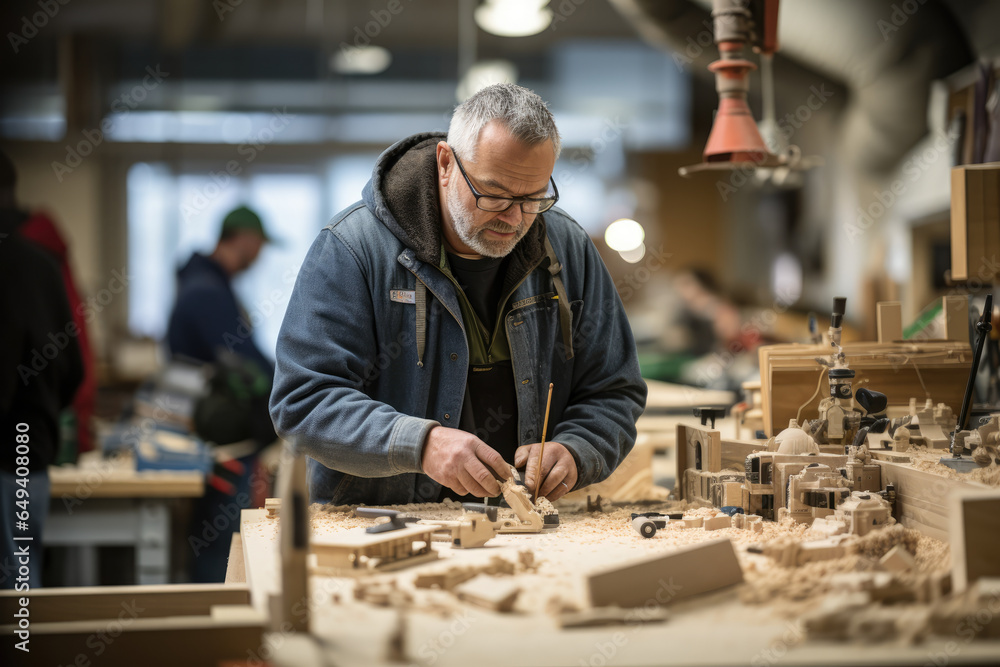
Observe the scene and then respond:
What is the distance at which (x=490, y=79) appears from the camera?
7.70 metres

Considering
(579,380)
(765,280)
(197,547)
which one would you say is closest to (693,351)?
(765,280)

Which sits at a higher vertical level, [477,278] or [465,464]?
[477,278]

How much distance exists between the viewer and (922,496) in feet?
5.92

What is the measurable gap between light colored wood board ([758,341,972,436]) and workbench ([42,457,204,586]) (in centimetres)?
268

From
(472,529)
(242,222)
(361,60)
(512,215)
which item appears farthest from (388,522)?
(361,60)

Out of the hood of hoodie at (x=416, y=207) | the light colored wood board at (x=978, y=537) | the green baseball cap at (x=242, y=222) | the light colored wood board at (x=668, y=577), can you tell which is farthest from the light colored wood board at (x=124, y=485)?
the light colored wood board at (x=978, y=537)

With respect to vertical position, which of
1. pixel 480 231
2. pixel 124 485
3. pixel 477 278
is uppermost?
pixel 480 231

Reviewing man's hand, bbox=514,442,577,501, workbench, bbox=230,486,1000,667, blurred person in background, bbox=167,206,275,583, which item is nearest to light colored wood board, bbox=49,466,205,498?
blurred person in background, bbox=167,206,275,583

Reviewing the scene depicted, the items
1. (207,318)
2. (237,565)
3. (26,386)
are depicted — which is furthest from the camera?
(207,318)

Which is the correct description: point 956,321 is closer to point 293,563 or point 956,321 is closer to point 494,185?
point 494,185

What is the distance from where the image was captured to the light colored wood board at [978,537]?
137 cm

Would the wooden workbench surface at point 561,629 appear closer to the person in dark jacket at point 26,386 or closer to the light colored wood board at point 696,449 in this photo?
the light colored wood board at point 696,449

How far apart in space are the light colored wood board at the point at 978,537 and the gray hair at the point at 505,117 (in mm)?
1212

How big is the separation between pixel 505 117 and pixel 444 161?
266mm
